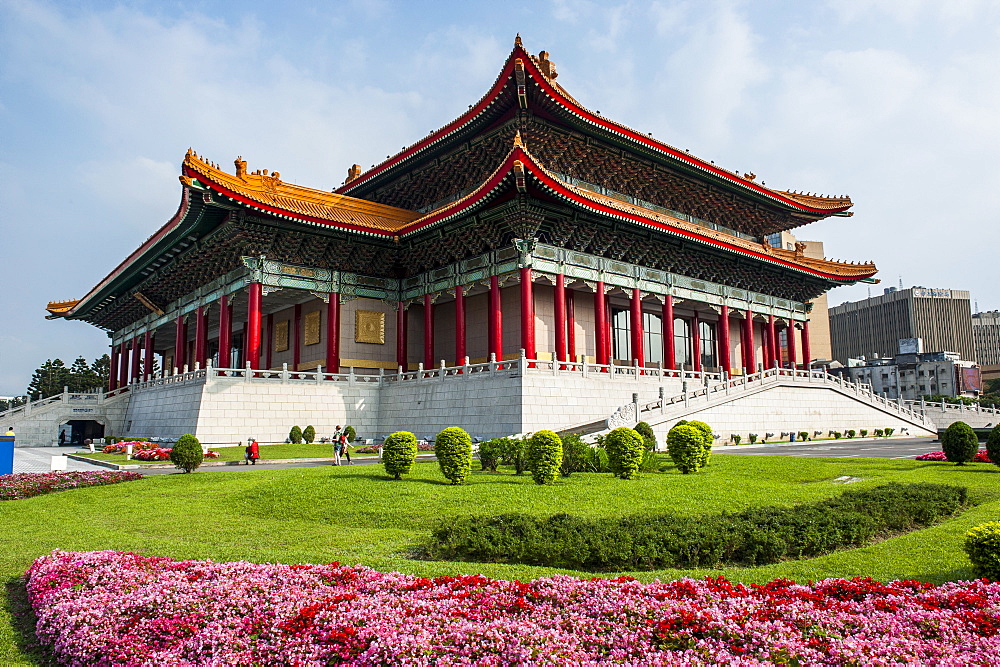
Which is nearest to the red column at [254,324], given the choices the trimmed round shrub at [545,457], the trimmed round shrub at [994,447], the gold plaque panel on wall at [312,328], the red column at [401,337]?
the gold plaque panel on wall at [312,328]

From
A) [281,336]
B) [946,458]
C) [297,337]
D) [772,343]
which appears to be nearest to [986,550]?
[946,458]

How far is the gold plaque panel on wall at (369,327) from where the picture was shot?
3225 centimetres

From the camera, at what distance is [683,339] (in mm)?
39375

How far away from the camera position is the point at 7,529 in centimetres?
1074

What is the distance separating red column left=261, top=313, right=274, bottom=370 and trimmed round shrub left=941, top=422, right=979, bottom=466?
3049cm

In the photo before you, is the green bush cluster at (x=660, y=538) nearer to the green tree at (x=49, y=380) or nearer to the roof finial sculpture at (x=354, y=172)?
the roof finial sculpture at (x=354, y=172)

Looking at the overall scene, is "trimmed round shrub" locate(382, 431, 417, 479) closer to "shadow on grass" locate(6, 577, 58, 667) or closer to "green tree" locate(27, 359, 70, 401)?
"shadow on grass" locate(6, 577, 58, 667)

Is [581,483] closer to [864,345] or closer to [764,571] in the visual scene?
[764,571]

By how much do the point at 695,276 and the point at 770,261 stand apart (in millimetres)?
4390

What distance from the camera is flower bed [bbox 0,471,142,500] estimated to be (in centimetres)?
1452

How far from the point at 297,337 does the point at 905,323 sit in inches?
4566

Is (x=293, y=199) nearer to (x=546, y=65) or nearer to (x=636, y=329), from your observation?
(x=546, y=65)

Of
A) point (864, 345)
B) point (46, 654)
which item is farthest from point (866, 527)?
point (864, 345)

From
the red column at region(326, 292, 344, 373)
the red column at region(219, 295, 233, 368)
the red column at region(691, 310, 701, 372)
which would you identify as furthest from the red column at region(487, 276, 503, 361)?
the red column at region(691, 310, 701, 372)
